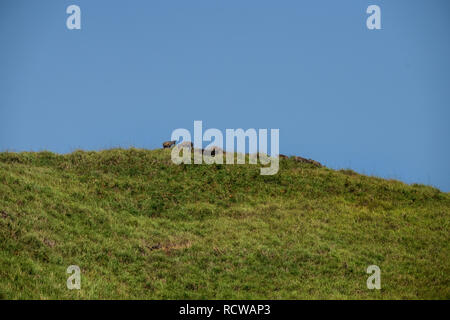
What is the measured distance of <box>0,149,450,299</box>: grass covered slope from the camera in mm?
17703

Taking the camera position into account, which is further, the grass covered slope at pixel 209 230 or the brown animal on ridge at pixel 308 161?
the brown animal on ridge at pixel 308 161

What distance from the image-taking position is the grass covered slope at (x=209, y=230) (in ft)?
58.1

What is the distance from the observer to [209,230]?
2486 centimetres

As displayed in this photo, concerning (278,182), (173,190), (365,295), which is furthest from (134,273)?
(278,182)

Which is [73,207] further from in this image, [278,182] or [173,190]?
[278,182]

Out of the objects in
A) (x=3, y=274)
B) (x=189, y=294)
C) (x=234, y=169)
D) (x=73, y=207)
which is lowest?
(x=189, y=294)

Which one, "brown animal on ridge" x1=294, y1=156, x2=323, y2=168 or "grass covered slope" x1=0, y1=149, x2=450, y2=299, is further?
"brown animal on ridge" x1=294, y1=156, x2=323, y2=168

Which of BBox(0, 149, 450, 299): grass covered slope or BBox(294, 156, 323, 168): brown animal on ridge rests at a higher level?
BBox(294, 156, 323, 168): brown animal on ridge

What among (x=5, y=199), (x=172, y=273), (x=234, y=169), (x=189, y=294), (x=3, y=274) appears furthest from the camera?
(x=234, y=169)

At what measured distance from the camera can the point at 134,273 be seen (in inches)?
762

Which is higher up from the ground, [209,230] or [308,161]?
[308,161]

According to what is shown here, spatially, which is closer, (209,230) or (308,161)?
(209,230)

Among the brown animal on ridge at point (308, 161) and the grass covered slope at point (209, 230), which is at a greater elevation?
the brown animal on ridge at point (308, 161)

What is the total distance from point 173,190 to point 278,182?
8480 millimetres
